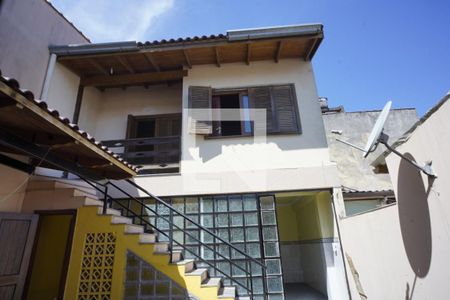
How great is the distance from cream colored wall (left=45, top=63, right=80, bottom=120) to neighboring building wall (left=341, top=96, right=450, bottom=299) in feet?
23.6

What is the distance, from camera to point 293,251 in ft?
30.0

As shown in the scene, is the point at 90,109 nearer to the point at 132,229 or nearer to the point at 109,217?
the point at 109,217

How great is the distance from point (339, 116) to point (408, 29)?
252 inches

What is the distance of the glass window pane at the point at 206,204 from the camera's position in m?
5.98

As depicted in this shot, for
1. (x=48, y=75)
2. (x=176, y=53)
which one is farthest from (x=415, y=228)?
(x=48, y=75)

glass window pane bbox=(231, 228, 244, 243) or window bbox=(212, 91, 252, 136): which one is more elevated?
window bbox=(212, 91, 252, 136)

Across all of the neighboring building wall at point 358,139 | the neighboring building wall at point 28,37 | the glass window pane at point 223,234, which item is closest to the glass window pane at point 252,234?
the glass window pane at point 223,234

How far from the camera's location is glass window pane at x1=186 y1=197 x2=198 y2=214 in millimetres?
6012

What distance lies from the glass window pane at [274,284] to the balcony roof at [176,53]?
544 cm

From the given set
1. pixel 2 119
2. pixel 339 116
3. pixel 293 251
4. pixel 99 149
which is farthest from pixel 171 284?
pixel 339 116

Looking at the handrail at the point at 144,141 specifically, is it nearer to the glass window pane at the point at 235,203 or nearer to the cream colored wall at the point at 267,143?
the cream colored wall at the point at 267,143

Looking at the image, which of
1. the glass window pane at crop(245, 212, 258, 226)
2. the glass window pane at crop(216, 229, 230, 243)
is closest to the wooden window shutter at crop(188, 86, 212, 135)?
the glass window pane at crop(245, 212, 258, 226)

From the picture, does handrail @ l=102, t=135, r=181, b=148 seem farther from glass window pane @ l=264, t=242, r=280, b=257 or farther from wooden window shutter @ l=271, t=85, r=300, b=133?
A: glass window pane @ l=264, t=242, r=280, b=257

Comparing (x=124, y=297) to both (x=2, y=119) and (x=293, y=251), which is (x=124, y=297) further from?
(x=293, y=251)
